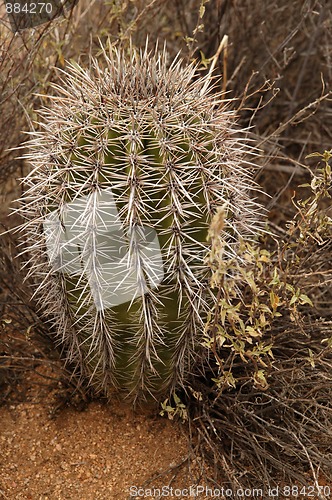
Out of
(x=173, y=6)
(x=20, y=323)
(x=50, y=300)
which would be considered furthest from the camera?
(x=173, y=6)

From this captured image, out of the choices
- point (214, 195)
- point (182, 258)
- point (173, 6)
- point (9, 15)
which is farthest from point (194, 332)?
point (173, 6)

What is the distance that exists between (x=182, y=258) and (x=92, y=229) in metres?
0.27

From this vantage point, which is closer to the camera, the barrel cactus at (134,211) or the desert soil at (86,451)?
the barrel cactus at (134,211)

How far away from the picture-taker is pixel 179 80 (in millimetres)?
2025

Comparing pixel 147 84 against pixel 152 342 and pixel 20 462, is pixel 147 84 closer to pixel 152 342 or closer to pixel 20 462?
pixel 152 342

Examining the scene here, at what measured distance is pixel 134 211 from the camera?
181cm

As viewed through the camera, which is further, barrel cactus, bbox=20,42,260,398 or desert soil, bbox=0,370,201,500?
desert soil, bbox=0,370,201,500

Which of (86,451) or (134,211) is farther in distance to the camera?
(86,451)

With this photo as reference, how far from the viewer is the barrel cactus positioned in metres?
1.82

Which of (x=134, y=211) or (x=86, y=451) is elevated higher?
(x=134, y=211)

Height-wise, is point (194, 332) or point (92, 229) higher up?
point (92, 229)

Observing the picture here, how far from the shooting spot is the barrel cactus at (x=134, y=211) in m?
1.82

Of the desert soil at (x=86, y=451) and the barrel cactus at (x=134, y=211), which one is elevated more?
the barrel cactus at (x=134, y=211)

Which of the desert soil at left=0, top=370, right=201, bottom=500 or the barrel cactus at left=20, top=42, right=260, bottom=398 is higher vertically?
the barrel cactus at left=20, top=42, right=260, bottom=398
